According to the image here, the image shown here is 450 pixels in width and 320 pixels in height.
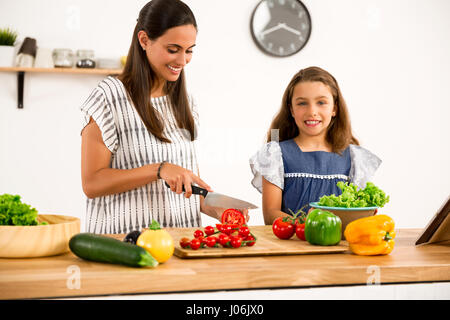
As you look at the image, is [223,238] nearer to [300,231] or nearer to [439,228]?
[300,231]

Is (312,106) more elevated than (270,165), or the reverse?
(312,106)

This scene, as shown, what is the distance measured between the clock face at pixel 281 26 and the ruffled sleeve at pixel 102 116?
8.02 feet

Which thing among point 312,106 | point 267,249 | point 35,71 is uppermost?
point 35,71

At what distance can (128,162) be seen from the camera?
1933 millimetres

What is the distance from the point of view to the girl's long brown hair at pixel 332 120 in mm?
2279

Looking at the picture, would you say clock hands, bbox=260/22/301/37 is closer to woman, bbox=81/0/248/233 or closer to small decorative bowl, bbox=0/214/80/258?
woman, bbox=81/0/248/233

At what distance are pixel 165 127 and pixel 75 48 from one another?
2.06 meters

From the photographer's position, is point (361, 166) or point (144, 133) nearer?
point (144, 133)

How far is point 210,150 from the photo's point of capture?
162 inches

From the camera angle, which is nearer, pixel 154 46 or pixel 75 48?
pixel 154 46

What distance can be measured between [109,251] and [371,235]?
70 cm

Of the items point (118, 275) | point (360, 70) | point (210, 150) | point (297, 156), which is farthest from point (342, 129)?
point (360, 70)

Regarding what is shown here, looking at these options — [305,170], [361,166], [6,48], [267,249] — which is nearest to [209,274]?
[267,249]

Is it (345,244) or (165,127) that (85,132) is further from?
(345,244)
